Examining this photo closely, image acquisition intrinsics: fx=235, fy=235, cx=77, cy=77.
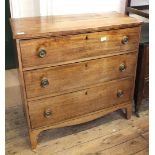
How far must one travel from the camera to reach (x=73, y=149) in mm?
1734

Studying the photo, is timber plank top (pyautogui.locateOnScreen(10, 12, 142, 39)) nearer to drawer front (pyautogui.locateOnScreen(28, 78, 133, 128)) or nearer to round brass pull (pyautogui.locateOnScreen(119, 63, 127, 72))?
round brass pull (pyautogui.locateOnScreen(119, 63, 127, 72))

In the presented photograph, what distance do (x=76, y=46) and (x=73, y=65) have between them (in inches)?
5.2

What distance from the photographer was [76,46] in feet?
4.97

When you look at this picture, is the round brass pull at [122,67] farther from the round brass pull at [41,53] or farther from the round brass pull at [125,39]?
the round brass pull at [41,53]

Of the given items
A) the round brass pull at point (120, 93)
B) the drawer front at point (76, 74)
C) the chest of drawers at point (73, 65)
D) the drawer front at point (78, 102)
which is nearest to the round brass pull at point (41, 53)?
the chest of drawers at point (73, 65)

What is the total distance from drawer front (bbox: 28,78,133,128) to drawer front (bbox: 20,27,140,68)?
0.27m

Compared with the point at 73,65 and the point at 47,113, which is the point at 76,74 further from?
the point at 47,113

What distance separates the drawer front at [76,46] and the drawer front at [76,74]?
0.06 m

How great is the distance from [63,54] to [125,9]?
948 millimetres

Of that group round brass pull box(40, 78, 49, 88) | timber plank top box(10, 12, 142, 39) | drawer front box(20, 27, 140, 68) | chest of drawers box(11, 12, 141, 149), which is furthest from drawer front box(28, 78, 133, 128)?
timber plank top box(10, 12, 142, 39)

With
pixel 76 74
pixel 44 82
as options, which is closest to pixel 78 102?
pixel 76 74

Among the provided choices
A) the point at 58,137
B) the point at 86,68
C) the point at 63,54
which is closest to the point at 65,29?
the point at 63,54
